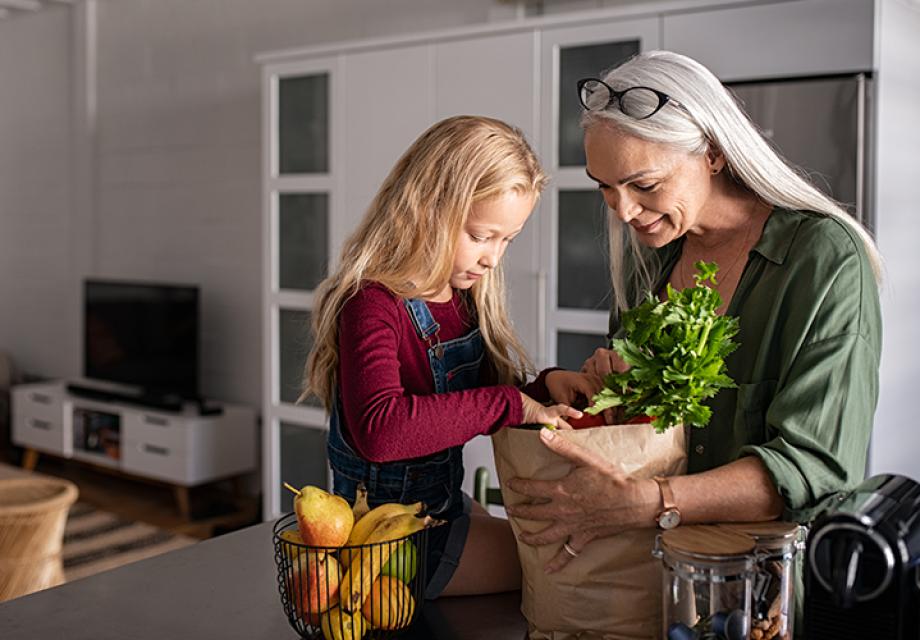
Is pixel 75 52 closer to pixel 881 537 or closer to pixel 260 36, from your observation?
pixel 260 36

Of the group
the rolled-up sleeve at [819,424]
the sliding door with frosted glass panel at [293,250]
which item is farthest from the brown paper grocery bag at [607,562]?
the sliding door with frosted glass panel at [293,250]

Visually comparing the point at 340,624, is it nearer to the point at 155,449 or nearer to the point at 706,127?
the point at 706,127

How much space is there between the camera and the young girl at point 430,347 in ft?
4.26

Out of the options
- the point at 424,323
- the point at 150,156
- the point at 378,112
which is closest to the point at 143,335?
the point at 150,156

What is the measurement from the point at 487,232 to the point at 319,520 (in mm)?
543

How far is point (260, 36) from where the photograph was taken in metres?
5.31

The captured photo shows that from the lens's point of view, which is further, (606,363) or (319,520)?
(606,363)

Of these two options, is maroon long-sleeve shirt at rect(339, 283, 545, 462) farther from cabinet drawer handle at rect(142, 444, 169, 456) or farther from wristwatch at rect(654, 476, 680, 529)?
cabinet drawer handle at rect(142, 444, 169, 456)

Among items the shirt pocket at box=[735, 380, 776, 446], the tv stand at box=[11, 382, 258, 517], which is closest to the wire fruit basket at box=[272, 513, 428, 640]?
the shirt pocket at box=[735, 380, 776, 446]

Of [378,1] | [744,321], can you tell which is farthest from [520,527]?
[378,1]

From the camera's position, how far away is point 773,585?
97cm

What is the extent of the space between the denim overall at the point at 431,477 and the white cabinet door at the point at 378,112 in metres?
2.57

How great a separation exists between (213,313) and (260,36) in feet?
4.93

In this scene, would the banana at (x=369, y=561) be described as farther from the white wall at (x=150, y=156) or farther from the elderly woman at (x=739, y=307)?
the white wall at (x=150, y=156)
